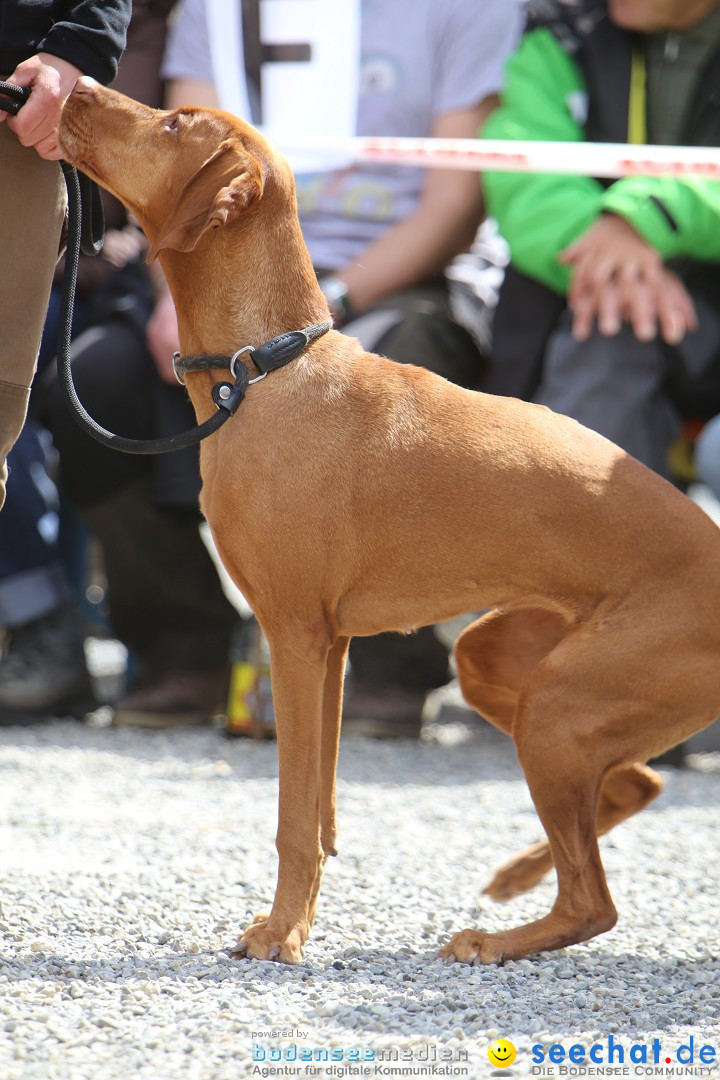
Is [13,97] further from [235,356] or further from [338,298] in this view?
[338,298]

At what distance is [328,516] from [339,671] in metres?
0.45

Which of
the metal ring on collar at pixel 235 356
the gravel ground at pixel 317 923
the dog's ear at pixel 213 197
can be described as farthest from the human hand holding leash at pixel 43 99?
the gravel ground at pixel 317 923

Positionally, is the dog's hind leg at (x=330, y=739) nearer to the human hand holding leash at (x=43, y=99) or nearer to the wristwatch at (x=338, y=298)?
the human hand holding leash at (x=43, y=99)

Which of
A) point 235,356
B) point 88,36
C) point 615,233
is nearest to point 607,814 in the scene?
point 235,356

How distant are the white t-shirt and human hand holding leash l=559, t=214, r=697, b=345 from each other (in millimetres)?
1083

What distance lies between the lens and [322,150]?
549 cm

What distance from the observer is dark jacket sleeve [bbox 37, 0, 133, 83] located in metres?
2.91

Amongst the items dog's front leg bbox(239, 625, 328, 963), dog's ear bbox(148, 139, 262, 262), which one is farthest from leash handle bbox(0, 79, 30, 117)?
dog's front leg bbox(239, 625, 328, 963)

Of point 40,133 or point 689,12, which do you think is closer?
point 40,133

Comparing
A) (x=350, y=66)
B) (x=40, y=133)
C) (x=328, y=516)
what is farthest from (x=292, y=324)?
(x=350, y=66)

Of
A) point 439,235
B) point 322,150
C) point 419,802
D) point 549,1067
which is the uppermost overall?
point 322,150

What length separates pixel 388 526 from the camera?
2.96 m

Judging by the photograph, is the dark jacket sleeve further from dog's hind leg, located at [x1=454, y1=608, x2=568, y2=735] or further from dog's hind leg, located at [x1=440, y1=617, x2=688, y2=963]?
dog's hind leg, located at [x1=440, y1=617, x2=688, y2=963]

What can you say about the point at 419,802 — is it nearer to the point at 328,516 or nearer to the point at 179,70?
the point at 328,516
